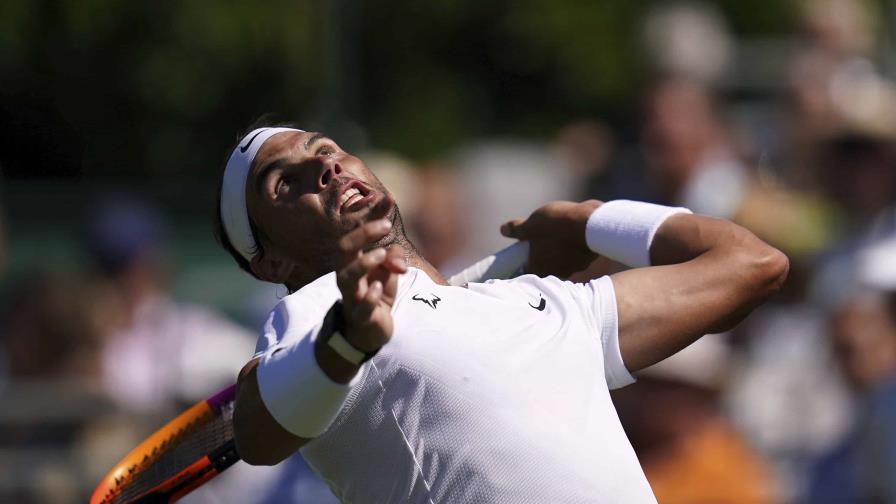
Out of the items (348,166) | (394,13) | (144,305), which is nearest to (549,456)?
(348,166)

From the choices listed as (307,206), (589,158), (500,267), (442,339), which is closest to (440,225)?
(589,158)

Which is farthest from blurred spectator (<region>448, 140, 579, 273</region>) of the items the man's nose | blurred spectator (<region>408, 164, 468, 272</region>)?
the man's nose

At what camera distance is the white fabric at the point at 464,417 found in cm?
374

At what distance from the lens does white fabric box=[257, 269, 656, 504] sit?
3.74 meters

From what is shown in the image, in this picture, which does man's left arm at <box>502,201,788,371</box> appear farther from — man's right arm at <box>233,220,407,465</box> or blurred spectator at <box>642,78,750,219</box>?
blurred spectator at <box>642,78,750,219</box>

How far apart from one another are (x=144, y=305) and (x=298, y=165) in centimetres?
457

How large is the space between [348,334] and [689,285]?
44.0 inches

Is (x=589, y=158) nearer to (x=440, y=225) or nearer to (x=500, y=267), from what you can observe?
(x=440, y=225)

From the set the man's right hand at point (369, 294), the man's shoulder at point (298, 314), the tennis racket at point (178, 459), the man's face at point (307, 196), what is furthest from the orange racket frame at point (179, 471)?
the man's right hand at point (369, 294)

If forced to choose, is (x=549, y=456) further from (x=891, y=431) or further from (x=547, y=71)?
(x=547, y=71)

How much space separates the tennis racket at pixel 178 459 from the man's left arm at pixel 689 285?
576mm

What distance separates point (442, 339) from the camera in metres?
3.77

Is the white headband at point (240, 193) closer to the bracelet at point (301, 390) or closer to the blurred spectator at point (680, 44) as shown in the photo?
the bracelet at point (301, 390)

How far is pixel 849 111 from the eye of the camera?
8125mm
